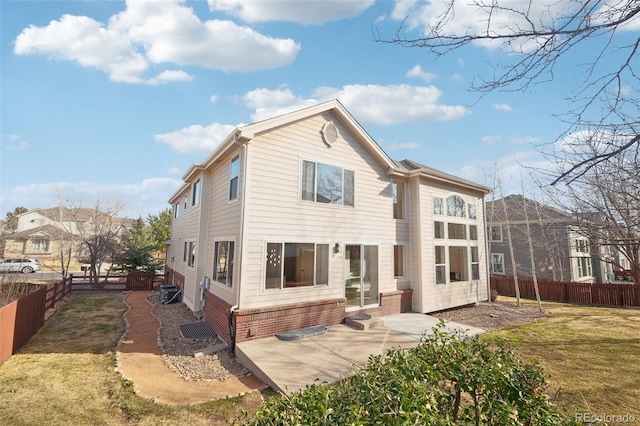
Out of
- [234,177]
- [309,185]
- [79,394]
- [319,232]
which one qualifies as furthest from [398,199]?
[79,394]

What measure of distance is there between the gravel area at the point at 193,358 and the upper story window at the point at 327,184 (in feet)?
16.9

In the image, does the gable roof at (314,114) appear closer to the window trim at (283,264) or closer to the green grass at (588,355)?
the window trim at (283,264)

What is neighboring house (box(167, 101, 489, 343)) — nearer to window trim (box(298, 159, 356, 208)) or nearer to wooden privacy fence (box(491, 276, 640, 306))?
window trim (box(298, 159, 356, 208))

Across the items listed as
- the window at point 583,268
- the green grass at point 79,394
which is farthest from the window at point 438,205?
the window at point 583,268

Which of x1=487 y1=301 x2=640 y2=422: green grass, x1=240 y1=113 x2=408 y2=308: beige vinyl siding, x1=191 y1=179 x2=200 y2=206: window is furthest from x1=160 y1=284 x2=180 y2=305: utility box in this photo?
x1=487 y1=301 x2=640 y2=422: green grass

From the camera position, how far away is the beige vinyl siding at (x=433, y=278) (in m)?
11.7

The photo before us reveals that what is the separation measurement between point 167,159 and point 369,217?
37.9ft

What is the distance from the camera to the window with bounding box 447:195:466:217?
1302 cm

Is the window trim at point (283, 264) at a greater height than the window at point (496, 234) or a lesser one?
lesser

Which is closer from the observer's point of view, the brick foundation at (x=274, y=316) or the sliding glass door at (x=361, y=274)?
the brick foundation at (x=274, y=316)

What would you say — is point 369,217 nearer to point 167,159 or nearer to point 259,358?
point 259,358

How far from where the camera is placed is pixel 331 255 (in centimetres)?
970

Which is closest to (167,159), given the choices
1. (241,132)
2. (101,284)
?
(241,132)

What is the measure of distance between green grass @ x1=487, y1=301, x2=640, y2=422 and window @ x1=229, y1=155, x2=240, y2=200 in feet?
27.4
